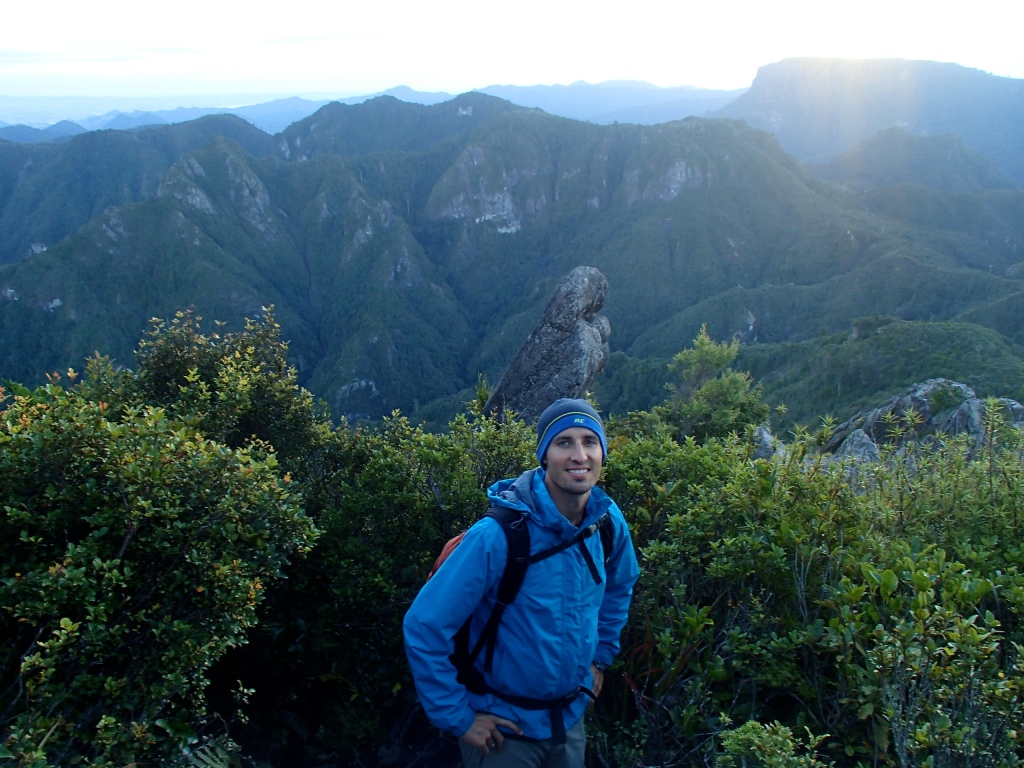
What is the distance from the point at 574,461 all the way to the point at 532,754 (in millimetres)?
1707

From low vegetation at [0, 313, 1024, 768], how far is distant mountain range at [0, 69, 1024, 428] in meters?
73.2

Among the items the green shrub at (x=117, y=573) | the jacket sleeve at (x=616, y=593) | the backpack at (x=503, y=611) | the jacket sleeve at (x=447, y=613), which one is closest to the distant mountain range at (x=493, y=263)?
the jacket sleeve at (x=616, y=593)

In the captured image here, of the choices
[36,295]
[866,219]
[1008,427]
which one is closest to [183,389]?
[1008,427]

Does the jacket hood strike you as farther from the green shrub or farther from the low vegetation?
the green shrub

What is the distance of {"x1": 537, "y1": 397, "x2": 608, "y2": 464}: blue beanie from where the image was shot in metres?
3.57

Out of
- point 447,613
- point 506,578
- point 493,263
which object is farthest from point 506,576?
point 493,263

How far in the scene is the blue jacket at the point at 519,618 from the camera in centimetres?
318

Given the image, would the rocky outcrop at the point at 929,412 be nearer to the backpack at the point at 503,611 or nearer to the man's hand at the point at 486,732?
the backpack at the point at 503,611

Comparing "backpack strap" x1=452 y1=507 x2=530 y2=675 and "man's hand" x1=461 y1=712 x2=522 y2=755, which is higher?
"backpack strap" x1=452 y1=507 x2=530 y2=675

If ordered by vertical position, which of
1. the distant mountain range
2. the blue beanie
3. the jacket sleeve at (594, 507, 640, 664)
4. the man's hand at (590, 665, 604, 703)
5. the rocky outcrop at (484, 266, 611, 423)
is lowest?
the distant mountain range

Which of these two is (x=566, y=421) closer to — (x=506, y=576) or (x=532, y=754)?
(x=506, y=576)

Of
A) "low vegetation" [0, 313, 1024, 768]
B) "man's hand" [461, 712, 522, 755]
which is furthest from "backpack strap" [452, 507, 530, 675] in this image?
"low vegetation" [0, 313, 1024, 768]

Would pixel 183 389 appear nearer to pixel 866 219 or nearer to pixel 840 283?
pixel 840 283

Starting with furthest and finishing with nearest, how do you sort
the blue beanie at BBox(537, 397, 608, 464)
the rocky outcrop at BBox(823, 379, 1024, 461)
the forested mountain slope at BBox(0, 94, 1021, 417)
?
the forested mountain slope at BBox(0, 94, 1021, 417) → the rocky outcrop at BBox(823, 379, 1024, 461) → the blue beanie at BBox(537, 397, 608, 464)
